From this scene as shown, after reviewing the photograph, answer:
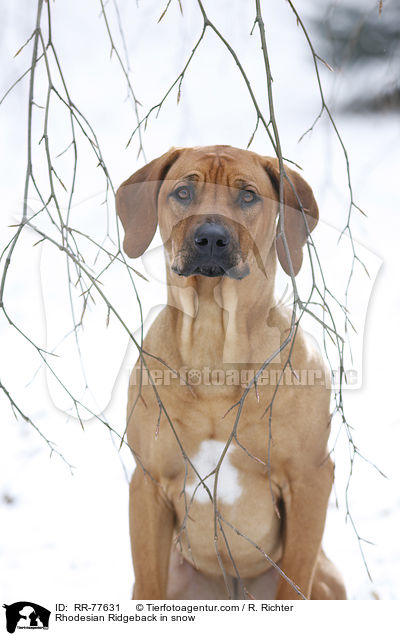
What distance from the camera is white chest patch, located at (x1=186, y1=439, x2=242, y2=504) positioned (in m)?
1.24

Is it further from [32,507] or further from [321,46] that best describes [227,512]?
[321,46]

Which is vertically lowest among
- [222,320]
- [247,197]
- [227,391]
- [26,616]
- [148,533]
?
[26,616]

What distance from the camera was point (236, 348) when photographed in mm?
1238

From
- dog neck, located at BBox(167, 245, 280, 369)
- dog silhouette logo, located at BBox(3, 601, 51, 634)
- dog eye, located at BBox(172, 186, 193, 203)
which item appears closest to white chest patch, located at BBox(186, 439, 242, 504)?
dog neck, located at BBox(167, 245, 280, 369)

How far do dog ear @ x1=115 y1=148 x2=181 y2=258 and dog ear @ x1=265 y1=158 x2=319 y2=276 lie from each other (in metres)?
0.19

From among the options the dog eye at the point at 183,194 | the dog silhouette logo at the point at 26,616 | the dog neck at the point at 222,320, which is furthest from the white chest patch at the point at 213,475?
the dog eye at the point at 183,194

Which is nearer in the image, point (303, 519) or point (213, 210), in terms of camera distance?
point (213, 210)

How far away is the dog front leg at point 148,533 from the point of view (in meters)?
1.28

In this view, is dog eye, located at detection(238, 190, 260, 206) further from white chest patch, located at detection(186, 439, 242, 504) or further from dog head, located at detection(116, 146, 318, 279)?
white chest patch, located at detection(186, 439, 242, 504)

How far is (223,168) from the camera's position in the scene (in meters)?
1.13

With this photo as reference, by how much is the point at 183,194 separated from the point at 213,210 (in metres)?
0.07

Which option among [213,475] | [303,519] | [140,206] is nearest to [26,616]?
[213,475]

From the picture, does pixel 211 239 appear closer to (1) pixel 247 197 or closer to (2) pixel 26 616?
(1) pixel 247 197

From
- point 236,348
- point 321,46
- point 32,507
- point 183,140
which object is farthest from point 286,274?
point 32,507
